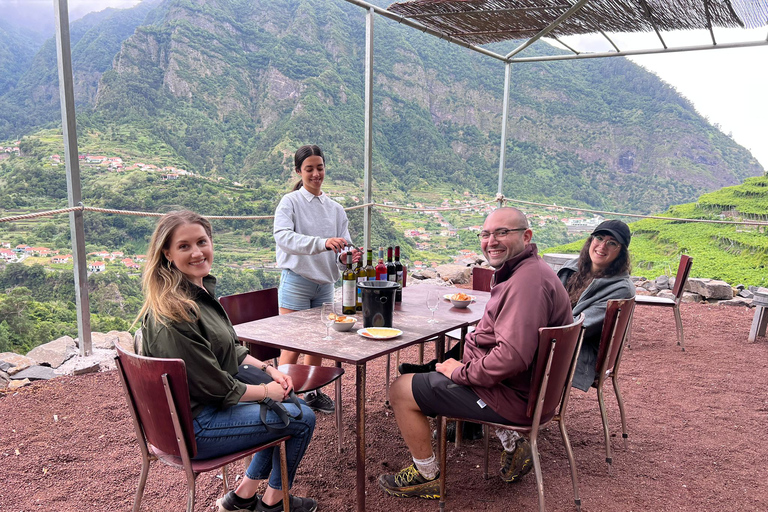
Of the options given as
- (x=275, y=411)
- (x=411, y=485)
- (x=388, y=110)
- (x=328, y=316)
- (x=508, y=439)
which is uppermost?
(x=388, y=110)

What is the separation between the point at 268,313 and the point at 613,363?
6.58 feet

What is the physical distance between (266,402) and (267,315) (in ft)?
4.05

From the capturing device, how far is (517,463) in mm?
2613

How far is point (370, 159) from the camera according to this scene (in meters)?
4.93

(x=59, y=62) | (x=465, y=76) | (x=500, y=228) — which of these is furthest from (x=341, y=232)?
(x=465, y=76)

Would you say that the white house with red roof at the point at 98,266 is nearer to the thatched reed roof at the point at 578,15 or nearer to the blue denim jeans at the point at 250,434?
the thatched reed roof at the point at 578,15

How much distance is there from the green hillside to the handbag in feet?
29.0

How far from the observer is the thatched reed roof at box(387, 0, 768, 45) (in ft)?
15.7

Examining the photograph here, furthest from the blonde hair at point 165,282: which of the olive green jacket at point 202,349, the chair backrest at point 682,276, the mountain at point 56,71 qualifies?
the chair backrest at point 682,276

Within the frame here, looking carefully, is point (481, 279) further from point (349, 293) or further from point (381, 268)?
point (349, 293)

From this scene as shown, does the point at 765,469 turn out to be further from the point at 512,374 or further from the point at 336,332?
the point at 336,332

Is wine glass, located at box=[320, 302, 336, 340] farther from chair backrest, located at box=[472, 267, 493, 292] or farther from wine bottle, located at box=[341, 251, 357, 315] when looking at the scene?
chair backrest, located at box=[472, 267, 493, 292]

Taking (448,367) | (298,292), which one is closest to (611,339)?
(448,367)

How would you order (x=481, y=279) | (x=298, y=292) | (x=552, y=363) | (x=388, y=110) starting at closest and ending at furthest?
(x=552, y=363) < (x=298, y=292) < (x=481, y=279) < (x=388, y=110)
